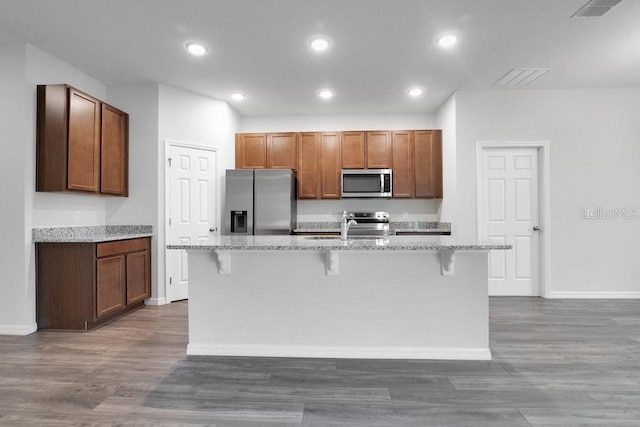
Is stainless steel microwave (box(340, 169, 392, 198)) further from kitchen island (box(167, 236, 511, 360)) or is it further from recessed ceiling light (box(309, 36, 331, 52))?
kitchen island (box(167, 236, 511, 360))

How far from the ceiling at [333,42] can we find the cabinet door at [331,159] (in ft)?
2.66

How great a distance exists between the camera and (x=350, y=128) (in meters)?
5.87

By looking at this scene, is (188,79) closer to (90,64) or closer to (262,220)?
(90,64)

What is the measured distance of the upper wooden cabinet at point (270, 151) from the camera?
5.58 meters

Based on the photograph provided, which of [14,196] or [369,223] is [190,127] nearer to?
[14,196]

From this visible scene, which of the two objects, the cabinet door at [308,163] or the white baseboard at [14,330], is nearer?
the white baseboard at [14,330]

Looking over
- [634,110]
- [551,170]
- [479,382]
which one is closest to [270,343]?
[479,382]

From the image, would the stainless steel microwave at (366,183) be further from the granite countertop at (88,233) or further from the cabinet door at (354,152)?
the granite countertop at (88,233)

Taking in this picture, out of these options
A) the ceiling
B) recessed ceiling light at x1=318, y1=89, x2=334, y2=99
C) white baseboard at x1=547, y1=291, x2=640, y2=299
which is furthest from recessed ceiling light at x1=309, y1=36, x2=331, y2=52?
white baseboard at x1=547, y1=291, x2=640, y2=299

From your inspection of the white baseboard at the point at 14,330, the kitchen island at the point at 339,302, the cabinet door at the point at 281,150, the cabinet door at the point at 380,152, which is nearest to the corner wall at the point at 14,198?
the white baseboard at the point at 14,330

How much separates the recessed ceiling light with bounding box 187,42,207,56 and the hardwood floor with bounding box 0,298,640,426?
2.71 meters

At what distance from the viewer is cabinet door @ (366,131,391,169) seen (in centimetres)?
550

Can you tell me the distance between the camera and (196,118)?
4.89 metres

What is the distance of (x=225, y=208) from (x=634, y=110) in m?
5.52
